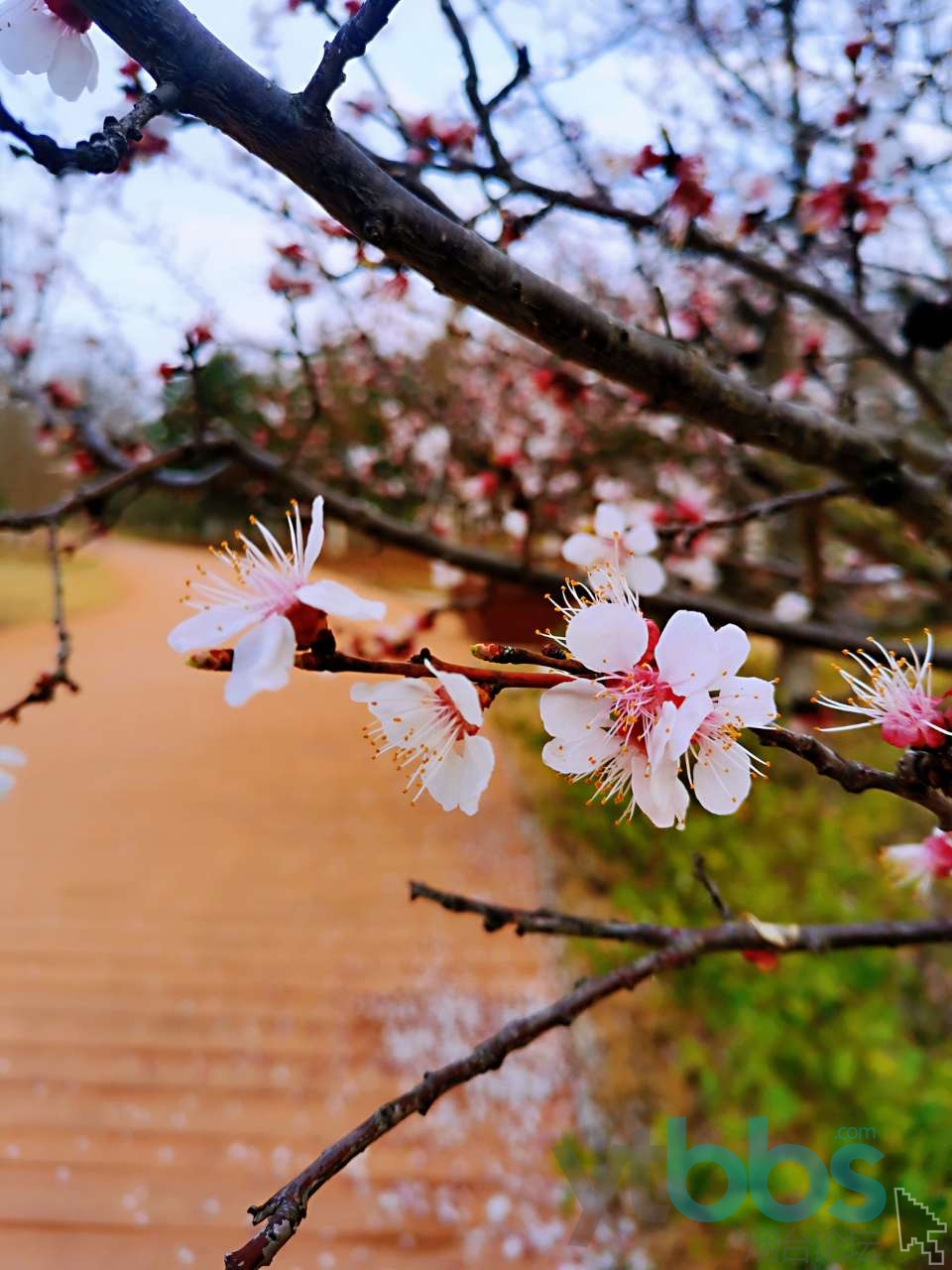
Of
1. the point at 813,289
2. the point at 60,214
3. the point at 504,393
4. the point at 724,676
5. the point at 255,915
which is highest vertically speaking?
the point at 504,393

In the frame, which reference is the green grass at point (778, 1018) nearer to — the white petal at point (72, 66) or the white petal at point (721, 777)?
the white petal at point (721, 777)

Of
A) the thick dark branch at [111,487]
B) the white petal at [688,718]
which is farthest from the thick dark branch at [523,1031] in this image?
the thick dark branch at [111,487]

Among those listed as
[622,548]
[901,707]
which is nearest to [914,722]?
[901,707]

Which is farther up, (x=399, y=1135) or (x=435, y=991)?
(x=435, y=991)

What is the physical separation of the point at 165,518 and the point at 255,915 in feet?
47.2

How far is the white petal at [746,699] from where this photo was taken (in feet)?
1.75

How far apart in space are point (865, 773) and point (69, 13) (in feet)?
2.68

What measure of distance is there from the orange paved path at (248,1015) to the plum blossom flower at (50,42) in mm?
1947

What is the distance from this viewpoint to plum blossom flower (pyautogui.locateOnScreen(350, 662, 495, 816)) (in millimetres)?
541

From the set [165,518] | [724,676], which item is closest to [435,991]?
[724,676]

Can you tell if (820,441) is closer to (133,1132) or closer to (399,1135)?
(399,1135)

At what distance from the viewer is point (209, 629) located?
1.67ft

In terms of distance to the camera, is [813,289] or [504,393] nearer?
[813,289]

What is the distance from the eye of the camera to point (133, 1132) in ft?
6.37
